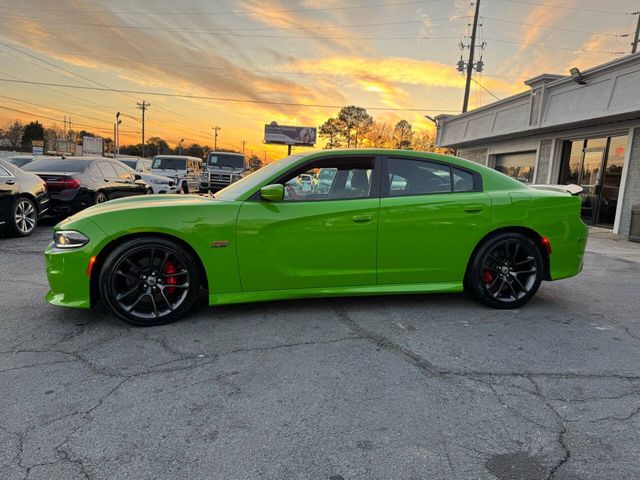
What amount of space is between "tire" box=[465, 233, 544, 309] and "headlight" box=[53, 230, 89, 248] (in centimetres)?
346

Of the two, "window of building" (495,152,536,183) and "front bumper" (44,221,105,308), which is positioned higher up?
"window of building" (495,152,536,183)

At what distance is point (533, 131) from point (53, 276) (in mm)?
14789

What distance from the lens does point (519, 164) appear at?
16109 millimetres

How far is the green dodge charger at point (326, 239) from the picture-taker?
133 inches

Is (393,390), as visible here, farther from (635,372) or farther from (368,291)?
(635,372)

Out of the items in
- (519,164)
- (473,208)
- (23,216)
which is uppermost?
(519,164)

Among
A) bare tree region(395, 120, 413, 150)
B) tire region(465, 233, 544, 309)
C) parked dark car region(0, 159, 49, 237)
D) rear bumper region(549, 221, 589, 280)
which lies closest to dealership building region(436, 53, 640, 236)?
rear bumper region(549, 221, 589, 280)

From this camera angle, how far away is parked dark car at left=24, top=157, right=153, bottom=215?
8.80 meters

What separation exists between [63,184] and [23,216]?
147cm

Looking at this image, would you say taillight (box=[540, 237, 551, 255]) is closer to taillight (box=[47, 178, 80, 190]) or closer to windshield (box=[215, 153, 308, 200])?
windshield (box=[215, 153, 308, 200])

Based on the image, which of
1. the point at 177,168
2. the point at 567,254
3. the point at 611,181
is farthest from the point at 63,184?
the point at 611,181

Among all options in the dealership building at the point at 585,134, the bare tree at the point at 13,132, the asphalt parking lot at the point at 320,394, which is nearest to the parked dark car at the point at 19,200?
the asphalt parking lot at the point at 320,394

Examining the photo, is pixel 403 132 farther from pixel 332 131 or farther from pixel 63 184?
pixel 63 184

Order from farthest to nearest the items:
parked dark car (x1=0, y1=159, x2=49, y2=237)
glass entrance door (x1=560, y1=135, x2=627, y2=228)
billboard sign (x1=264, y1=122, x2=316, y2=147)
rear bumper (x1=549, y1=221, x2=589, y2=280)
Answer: billboard sign (x1=264, y1=122, x2=316, y2=147)
glass entrance door (x1=560, y1=135, x2=627, y2=228)
parked dark car (x1=0, y1=159, x2=49, y2=237)
rear bumper (x1=549, y1=221, x2=589, y2=280)
